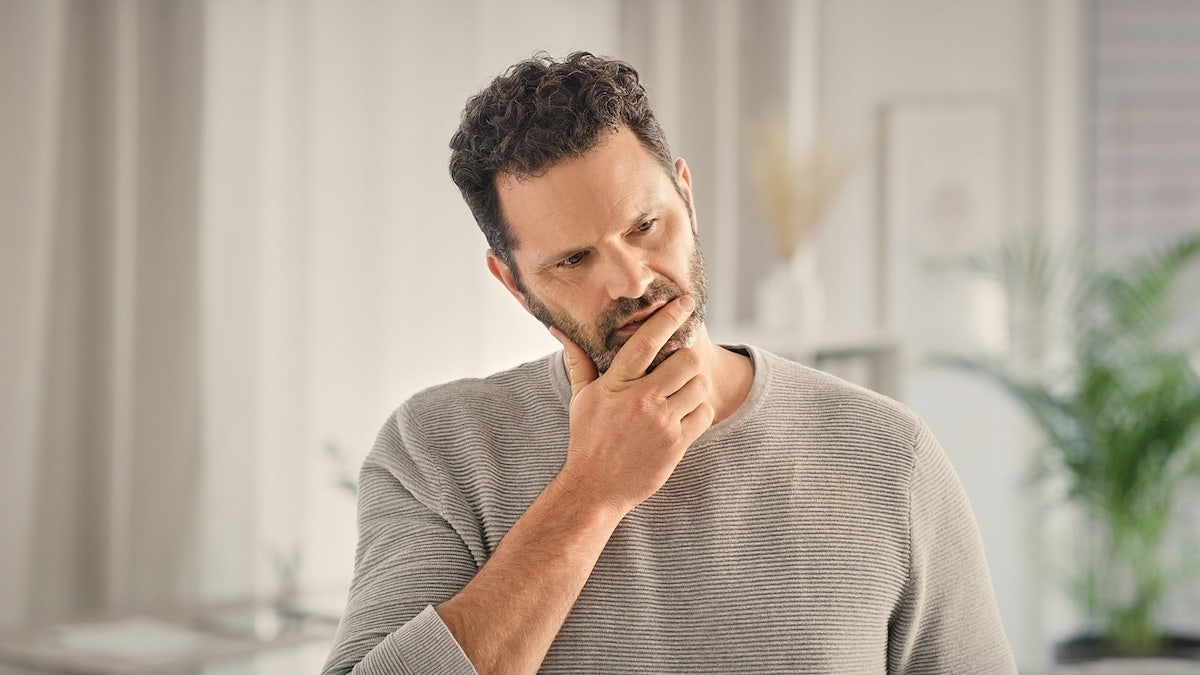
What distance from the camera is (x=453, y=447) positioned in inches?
56.1

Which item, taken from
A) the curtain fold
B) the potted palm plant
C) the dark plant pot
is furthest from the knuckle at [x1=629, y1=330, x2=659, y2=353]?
the dark plant pot

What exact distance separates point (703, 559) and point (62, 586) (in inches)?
68.4

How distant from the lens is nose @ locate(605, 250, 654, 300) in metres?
1.32

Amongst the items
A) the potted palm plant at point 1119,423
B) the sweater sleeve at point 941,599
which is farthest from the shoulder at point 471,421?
the potted palm plant at point 1119,423

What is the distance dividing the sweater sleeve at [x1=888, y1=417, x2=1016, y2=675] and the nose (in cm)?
38

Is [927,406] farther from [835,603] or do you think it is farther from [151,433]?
[835,603]

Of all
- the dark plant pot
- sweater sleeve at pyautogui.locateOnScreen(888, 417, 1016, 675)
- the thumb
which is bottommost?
the dark plant pot

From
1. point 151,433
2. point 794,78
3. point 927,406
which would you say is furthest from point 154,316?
point 927,406

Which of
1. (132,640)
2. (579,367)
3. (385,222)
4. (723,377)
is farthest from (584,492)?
(385,222)

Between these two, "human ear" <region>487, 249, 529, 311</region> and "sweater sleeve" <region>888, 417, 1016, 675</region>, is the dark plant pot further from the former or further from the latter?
"human ear" <region>487, 249, 529, 311</region>

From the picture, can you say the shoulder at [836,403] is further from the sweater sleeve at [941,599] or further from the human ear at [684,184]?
the human ear at [684,184]

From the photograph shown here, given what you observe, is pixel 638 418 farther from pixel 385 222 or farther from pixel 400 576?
pixel 385 222

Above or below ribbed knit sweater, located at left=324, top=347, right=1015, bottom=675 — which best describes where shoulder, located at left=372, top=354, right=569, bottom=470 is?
above

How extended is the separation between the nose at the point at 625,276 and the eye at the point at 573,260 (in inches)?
1.4
